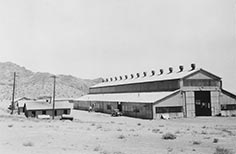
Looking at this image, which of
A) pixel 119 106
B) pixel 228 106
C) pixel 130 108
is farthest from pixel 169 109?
pixel 119 106

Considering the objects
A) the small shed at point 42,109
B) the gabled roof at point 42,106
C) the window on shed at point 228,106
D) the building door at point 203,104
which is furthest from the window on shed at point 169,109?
the small shed at point 42,109

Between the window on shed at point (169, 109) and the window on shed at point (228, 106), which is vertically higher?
the window on shed at point (228, 106)

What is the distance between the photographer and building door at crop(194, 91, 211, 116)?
54.9 meters

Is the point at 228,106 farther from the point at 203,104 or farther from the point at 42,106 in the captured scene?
the point at 42,106

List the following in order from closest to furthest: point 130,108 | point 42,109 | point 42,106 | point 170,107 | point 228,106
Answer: point 170,107 → point 228,106 → point 42,109 → point 42,106 → point 130,108

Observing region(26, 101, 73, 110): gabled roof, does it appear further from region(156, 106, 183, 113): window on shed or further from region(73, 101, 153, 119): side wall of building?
region(156, 106, 183, 113): window on shed

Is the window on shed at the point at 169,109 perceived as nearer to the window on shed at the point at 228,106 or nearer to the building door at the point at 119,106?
the window on shed at the point at 228,106

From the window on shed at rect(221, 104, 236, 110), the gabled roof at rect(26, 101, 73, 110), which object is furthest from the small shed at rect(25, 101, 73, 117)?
the window on shed at rect(221, 104, 236, 110)

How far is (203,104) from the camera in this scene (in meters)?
55.7

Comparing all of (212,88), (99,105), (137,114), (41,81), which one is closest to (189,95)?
(212,88)

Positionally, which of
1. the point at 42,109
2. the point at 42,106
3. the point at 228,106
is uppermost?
the point at 228,106

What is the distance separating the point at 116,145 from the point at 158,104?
1135 inches

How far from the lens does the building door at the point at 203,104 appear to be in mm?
54906

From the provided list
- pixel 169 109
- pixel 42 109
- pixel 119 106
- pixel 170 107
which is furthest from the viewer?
pixel 119 106
